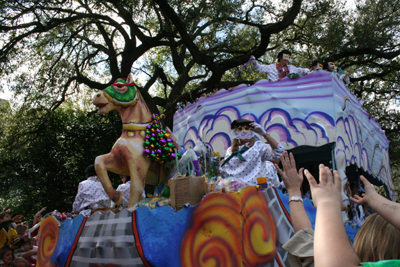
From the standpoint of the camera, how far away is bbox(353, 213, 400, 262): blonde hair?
1159 millimetres

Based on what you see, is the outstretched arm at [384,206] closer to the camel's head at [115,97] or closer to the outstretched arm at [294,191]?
the outstretched arm at [294,191]

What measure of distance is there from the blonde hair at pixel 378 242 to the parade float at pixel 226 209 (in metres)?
1.56

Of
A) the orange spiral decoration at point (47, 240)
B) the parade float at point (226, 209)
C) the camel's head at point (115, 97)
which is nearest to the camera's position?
the parade float at point (226, 209)

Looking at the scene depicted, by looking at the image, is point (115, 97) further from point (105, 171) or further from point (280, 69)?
point (280, 69)

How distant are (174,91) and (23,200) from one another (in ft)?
19.1

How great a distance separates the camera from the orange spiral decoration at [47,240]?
4013 millimetres

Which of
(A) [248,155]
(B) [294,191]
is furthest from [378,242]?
(A) [248,155]

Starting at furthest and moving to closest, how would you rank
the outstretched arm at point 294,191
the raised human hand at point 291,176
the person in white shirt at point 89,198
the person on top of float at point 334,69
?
the person on top of float at point 334,69, the person in white shirt at point 89,198, the raised human hand at point 291,176, the outstretched arm at point 294,191

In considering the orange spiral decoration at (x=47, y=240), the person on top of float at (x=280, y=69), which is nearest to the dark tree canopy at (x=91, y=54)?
the person on top of float at (x=280, y=69)

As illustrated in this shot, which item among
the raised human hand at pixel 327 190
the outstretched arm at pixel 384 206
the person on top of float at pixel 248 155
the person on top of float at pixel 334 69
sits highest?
the person on top of float at pixel 334 69

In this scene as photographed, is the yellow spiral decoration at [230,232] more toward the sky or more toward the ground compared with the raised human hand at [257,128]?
more toward the ground

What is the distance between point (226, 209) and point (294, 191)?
3.45 feet

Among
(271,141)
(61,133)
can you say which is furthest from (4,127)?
(271,141)

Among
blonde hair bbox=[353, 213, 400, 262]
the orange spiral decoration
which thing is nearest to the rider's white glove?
the orange spiral decoration
